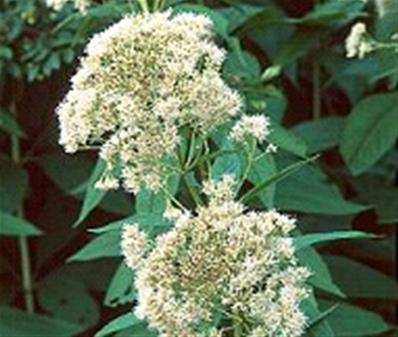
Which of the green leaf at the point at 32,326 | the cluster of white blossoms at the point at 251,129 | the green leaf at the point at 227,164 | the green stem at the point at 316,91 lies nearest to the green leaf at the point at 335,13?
the green stem at the point at 316,91

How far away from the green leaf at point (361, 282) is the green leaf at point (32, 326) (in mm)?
665

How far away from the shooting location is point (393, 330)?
355 cm

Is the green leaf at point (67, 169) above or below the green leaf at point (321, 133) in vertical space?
below

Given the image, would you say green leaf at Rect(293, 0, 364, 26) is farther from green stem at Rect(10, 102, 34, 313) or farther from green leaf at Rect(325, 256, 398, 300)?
green stem at Rect(10, 102, 34, 313)

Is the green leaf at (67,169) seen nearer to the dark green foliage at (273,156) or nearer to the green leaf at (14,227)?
the dark green foliage at (273,156)

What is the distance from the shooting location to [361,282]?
3.56 meters

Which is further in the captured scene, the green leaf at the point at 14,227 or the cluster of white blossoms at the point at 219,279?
the green leaf at the point at 14,227

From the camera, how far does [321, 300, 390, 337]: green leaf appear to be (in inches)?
123

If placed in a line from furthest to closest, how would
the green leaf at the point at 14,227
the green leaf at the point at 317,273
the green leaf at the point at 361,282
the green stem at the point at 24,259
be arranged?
the green stem at the point at 24,259 < the green leaf at the point at 361,282 < the green leaf at the point at 14,227 < the green leaf at the point at 317,273

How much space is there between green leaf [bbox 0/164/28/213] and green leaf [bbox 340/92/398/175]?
848 millimetres

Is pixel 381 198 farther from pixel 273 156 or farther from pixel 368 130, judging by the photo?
pixel 273 156

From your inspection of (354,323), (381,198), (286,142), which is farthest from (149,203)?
(381,198)

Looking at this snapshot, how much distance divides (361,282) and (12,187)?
933mm

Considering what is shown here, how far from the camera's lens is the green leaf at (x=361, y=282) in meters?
3.53
